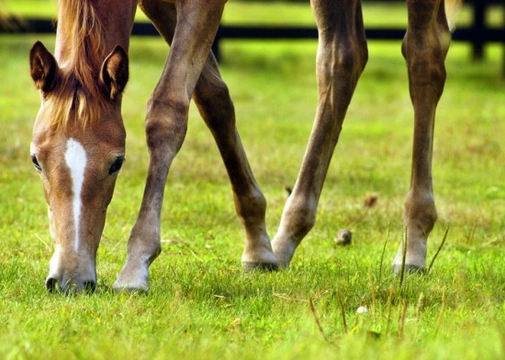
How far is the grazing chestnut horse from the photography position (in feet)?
13.7

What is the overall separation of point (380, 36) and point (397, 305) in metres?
13.2

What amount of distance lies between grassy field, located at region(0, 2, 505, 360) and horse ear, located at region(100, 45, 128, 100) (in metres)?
0.80

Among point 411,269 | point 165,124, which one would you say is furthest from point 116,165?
point 411,269

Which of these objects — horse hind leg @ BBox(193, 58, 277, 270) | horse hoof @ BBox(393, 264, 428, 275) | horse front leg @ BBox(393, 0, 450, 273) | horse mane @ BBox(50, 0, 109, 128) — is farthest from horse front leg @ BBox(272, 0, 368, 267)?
horse mane @ BBox(50, 0, 109, 128)

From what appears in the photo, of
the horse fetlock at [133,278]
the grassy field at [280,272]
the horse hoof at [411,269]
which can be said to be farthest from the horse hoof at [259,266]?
the horse fetlock at [133,278]

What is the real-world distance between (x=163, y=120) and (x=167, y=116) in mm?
25

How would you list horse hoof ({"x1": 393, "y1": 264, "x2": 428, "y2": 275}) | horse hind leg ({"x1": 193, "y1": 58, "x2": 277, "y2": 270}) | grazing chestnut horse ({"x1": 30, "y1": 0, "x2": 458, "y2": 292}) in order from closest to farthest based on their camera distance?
grazing chestnut horse ({"x1": 30, "y1": 0, "x2": 458, "y2": 292}) → horse hoof ({"x1": 393, "y1": 264, "x2": 428, "y2": 275}) → horse hind leg ({"x1": 193, "y1": 58, "x2": 277, "y2": 270})

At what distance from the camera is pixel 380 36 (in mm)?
17016

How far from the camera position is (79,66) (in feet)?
14.2

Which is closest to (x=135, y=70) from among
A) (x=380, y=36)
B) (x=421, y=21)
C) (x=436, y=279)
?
(x=380, y=36)

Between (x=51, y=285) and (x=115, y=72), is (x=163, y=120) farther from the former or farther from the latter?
(x=51, y=285)

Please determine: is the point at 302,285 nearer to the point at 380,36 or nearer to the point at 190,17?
the point at 190,17

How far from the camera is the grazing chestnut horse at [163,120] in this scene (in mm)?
4172

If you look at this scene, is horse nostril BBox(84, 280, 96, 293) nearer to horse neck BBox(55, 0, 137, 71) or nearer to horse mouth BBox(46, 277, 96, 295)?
horse mouth BBox(46, 277, 96, 295)
